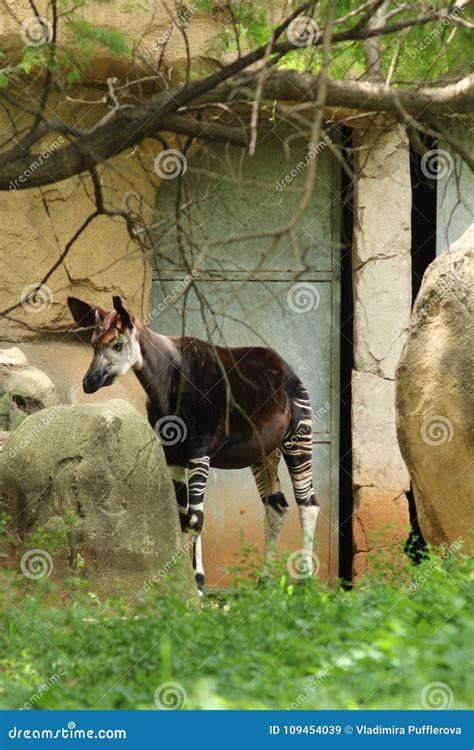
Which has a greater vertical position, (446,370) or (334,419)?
(446,370)

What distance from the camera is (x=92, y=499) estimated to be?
8.41m

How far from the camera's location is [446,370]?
7738mm

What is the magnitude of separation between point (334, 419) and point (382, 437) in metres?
0.84

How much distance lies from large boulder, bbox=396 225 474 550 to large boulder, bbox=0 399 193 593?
6.01 feet
